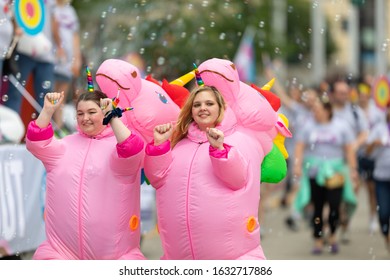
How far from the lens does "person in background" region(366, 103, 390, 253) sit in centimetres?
858

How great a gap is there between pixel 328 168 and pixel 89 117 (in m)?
4.54

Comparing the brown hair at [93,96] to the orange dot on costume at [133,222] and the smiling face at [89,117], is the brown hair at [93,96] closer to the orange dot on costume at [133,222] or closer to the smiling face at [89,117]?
the smiling face at [89,117]

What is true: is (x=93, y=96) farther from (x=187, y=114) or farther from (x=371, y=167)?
(x=371, y=167)

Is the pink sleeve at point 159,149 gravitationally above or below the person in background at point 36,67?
below

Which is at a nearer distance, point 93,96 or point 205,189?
point 205,189

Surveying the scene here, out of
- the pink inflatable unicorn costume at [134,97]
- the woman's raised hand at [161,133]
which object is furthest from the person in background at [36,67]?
the woman's raised hand at [161,133]

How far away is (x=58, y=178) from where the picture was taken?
4.84 m

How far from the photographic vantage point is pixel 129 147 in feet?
15.2

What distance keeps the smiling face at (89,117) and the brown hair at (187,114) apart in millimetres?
397

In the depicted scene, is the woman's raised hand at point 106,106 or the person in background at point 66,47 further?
the person in background at point 66,47

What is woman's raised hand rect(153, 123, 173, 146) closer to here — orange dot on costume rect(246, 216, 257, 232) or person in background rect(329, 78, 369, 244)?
orange dot on costume rect(246, 216, 257, 232)

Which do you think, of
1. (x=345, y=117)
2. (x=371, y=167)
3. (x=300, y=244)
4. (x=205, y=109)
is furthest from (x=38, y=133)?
(x=371, y=167)

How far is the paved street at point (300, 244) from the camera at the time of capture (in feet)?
27.8
